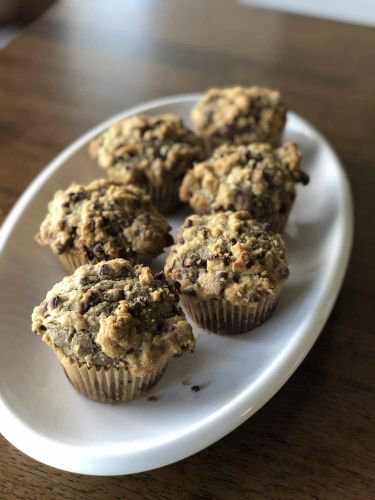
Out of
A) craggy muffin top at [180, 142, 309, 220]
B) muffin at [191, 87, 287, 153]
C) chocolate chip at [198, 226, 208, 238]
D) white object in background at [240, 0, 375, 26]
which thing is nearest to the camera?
chocolate chip at [198, 226, 208, 238]

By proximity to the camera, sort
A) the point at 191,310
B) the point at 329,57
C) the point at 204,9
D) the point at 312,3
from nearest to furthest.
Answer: the point at 191,310
the point at 329,57
the point at 204,9
the point at 312,3

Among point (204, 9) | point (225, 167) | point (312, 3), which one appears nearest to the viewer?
point (225, 167)

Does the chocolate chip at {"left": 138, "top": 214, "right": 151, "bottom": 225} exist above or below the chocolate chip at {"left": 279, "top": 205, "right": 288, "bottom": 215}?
below

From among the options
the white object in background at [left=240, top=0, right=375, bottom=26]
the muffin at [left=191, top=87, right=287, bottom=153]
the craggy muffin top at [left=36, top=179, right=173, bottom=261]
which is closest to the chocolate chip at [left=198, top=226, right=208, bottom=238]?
the craggy muffin top at [left=36, top=179, right=173, bottom=261]

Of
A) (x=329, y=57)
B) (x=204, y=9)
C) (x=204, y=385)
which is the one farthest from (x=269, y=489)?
(x=204, y=9)

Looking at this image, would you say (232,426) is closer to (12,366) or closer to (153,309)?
(153,309)

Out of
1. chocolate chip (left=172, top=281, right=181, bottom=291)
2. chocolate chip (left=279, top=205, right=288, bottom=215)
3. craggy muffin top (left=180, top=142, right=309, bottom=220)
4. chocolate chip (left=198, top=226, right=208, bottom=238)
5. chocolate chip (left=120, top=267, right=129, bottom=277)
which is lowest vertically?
chocolate chip (left=172, top=281, right=181, bottom=291)

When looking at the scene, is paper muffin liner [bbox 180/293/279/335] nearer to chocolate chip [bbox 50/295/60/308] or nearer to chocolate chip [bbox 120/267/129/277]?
chocolate chip [bbox 120/267/129/277]

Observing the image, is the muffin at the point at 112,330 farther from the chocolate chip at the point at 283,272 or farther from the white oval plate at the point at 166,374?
the chocolate chip at the point at 283,272
